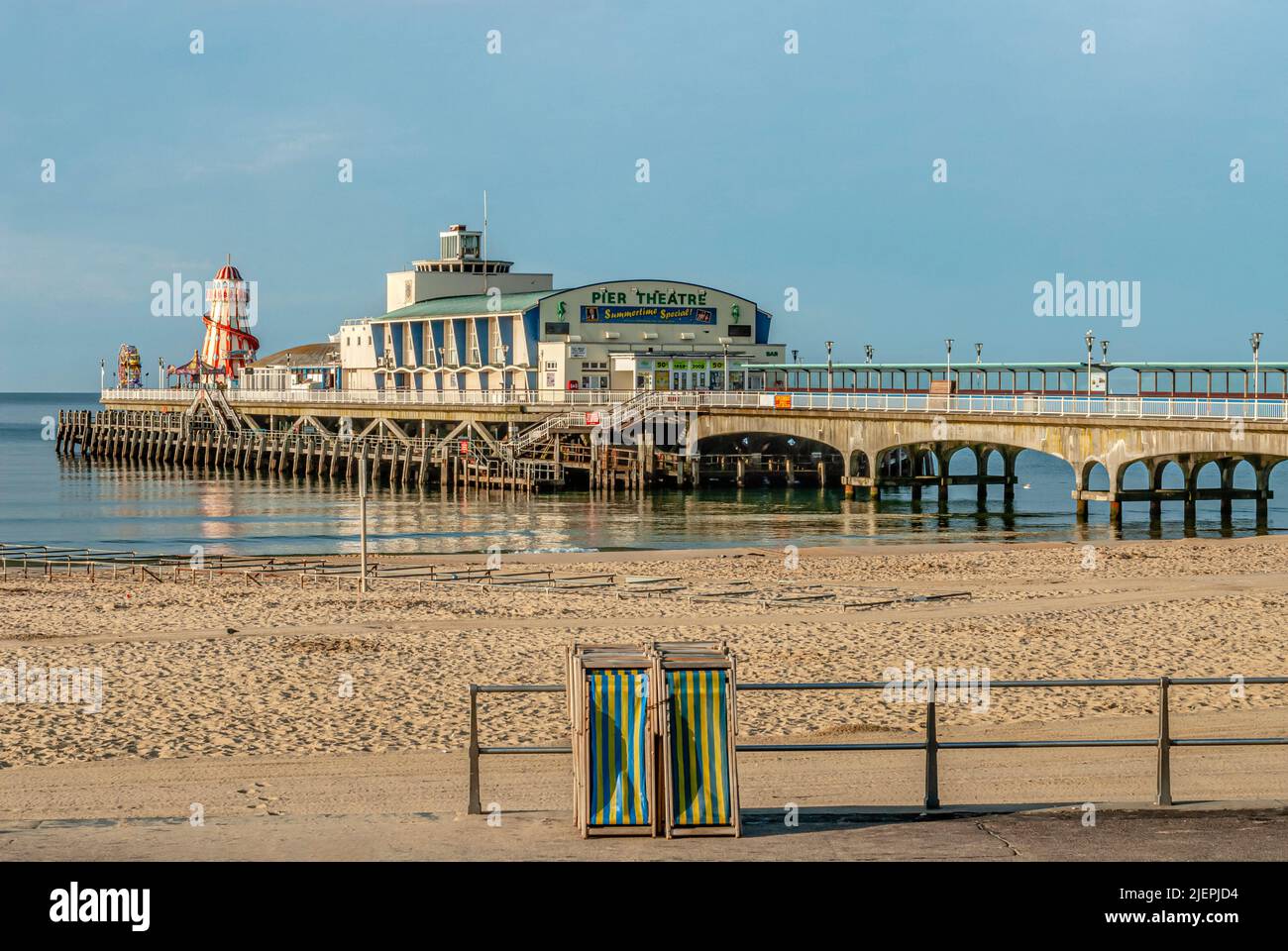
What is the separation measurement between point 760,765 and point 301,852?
5029 millimetres

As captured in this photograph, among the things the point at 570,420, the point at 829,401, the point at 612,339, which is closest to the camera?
the point at 829,401

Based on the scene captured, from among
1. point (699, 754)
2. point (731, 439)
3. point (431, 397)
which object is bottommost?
point (699, 754)

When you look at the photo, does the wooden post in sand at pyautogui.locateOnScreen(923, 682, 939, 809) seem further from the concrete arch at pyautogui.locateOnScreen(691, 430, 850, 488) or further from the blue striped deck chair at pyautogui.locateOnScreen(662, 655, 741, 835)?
the concrete arch at pyautogui.locateOnScreen(691, 430, 850, 488)

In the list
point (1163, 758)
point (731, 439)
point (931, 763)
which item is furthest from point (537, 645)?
point (731, 439)

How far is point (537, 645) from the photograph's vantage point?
2297 cm

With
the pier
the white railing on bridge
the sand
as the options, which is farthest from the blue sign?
the sand

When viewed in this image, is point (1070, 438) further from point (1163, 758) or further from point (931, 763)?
point (931, 763)

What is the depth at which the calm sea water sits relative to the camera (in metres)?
46.6

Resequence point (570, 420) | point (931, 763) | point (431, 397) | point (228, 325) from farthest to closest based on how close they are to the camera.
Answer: point (228, 325) < point (431, 397) < point (570, 420) < point (931, 763)

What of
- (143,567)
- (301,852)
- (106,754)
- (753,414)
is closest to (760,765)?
(301,852)

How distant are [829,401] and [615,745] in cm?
4986

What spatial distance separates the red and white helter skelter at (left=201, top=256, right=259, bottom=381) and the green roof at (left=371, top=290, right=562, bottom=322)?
2680 cm
